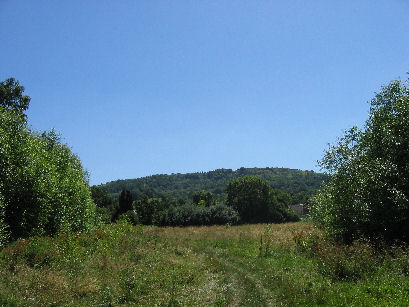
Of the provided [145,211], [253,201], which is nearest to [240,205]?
[253,201]

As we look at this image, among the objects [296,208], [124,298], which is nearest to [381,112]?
[124,298]

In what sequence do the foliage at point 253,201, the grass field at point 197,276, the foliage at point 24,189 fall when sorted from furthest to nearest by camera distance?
the foliage at point 253,201 → the foliage at point 24,189 → the grass field at point 197,276

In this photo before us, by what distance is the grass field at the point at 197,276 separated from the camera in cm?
1098

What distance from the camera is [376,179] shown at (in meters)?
17.2

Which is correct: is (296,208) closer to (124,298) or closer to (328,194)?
(328,194)

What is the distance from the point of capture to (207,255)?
2105cm

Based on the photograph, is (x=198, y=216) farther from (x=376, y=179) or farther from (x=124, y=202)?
(x=376, y=179)

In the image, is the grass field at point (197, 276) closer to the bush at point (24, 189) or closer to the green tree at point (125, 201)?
the bush at point (24, 189)

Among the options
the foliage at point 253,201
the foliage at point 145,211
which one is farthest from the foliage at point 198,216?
the foliage at point 253,201

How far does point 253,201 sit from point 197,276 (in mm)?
76975

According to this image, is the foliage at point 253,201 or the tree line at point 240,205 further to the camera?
the foliage at point 253,201

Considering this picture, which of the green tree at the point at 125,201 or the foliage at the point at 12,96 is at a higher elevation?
the foliage at the point at 12,96

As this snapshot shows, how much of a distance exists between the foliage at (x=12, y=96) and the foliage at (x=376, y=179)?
35.9 meters

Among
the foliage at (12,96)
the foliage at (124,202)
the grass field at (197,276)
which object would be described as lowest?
the grass field at (197,276)
